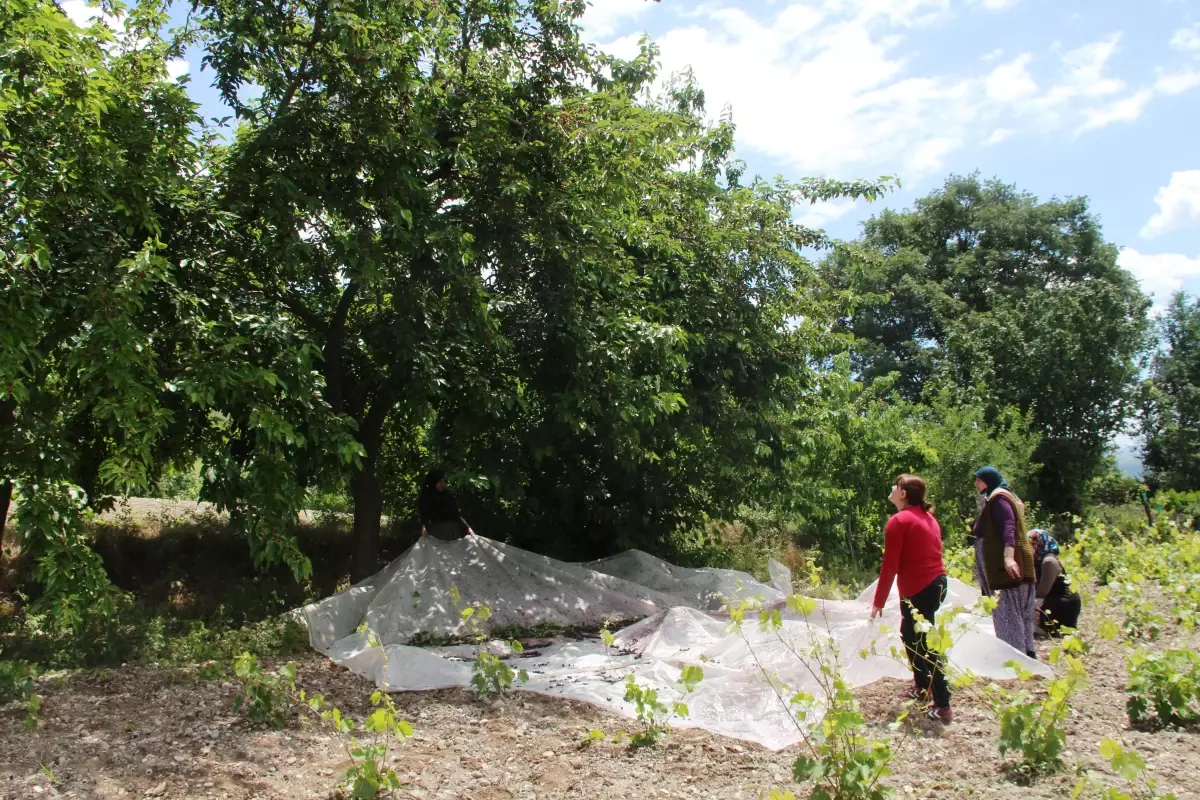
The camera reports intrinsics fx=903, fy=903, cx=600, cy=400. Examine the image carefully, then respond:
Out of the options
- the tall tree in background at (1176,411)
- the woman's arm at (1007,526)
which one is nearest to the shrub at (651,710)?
the woman's arm at (1007,526)

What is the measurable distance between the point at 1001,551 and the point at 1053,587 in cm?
134

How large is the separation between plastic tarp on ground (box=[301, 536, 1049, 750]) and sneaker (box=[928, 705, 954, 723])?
454 millimetres

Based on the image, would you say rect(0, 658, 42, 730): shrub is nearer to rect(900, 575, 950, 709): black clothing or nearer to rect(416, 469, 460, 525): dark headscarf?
rect(416, 469, 460, 525): dark headscarf

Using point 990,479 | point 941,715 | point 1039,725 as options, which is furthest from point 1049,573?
point 1039,725

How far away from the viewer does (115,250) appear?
622cm

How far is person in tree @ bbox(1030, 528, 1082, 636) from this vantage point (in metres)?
7.11

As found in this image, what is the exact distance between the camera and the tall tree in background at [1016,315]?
77.5 ft

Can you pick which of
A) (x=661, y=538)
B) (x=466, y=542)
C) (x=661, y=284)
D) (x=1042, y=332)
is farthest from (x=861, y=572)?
(x=1042, y=332)

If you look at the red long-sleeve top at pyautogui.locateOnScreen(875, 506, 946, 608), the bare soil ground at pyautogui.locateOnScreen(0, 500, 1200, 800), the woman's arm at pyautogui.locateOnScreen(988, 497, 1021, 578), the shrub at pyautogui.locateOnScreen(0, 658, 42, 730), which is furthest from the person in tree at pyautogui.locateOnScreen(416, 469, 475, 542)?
the woman's arm at pyautogui.locateOnScreen(988, 497, 1021, 578)

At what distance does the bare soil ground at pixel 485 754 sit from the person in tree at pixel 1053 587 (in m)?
1.34

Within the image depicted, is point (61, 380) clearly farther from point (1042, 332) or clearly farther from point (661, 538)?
point (1042, 332)

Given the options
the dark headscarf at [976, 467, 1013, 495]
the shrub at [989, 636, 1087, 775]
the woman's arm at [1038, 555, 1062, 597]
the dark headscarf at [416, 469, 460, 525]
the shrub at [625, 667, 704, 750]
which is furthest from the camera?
the dark headscarf at [416, 469, 460, 525]

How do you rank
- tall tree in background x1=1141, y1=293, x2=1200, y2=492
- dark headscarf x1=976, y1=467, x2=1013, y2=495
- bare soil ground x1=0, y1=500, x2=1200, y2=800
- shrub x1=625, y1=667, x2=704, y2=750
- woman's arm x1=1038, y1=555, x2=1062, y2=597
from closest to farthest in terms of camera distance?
bare soil ground x1=0, y1=500, x2=1200, y2=800 → shrub x1=625, y1=667, x2=704, y2=750 → dark headscarf x1=976, y1=467, x2=1013, y2=495 → woman's arm x1=1038, y1=555, x2=1062, y2=597 → tall tree in background x1=1141, y1=293, x2=1200, y2=492

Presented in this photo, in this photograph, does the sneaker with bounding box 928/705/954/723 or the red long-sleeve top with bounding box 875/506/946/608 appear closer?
the sneaker with bounding box 928/705/954/723
